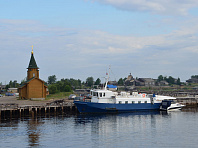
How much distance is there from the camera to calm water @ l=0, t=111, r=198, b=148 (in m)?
37.2

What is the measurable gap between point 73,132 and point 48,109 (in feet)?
80.8

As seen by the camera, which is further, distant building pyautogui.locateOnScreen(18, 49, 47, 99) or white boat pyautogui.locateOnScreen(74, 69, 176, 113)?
distant building pyautogui.locateOnScreen(18, 49, 47, 99)

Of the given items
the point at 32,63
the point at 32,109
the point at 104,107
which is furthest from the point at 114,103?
the point at 32,63

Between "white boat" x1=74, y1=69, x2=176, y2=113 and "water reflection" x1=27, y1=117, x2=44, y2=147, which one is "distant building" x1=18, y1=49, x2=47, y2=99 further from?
"water reflection" x1=27, y1=117, x2=44, y2=147

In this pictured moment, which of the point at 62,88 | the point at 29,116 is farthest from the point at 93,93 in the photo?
the point at 62,88

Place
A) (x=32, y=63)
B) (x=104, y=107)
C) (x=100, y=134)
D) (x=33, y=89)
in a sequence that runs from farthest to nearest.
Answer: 1. (x=32, y=63)
2. (x=33, y=89)
3. (x=104, y=107)
4. (x=100, y=134)

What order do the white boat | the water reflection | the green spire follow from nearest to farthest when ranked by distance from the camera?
the water reflection < the white boat < the green spire

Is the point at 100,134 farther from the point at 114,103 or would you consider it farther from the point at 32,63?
the point at 32,63

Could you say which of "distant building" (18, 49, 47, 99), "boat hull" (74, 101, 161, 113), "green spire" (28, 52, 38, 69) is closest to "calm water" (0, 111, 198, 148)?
"boat hull" (74, 101, 161, 113)

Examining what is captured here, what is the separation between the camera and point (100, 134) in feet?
143

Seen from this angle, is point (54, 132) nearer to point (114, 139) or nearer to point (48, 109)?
point (114, 139)

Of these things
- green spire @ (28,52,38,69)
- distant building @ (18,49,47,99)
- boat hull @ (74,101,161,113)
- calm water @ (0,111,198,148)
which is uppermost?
green spire @ (28,52,38,69)

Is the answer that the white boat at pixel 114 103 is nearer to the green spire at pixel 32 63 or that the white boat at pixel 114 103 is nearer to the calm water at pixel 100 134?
the calm water at pixel 100 134

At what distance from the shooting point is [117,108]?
69812 mm
